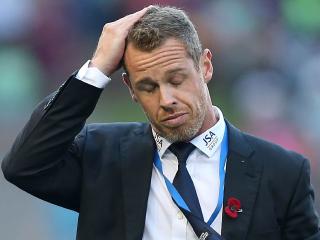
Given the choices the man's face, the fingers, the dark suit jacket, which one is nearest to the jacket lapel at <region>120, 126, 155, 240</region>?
the dark suit jacket

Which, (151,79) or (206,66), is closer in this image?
(151,79)

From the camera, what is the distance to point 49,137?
8.48 ft

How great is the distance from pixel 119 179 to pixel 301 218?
604 mm

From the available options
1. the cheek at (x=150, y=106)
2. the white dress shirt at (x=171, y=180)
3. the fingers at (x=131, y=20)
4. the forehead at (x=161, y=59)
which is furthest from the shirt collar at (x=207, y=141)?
the fingers at (x=131, y=20)

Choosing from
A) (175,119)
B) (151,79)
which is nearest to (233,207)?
(175,119)

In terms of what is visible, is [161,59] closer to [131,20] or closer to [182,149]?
[131,20]

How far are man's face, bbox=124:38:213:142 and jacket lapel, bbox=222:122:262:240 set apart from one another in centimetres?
15

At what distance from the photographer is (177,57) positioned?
2568mm

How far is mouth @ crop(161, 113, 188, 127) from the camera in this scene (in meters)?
2.55

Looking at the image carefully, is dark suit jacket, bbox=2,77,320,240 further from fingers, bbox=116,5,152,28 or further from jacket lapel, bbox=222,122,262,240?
fingers, bbox=116,5,152,28

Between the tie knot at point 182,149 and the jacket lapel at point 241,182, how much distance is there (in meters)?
0.13

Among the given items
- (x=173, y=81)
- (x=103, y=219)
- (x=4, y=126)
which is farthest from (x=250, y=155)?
(x=4, y=126)

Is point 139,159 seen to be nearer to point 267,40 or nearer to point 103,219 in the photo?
point 103,219

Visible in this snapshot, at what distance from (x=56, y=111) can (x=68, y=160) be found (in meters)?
0.19
